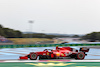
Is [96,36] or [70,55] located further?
[96,36]

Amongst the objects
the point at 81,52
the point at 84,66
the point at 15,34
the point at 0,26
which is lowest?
the point at 84,66

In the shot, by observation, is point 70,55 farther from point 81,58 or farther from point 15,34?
point 15,34

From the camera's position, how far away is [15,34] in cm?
6794

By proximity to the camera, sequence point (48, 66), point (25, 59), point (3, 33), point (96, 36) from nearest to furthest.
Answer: point (48, 66), point (25, 59), point (3, 33), point (96, 36)

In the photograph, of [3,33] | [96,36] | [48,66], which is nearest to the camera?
[48,66]

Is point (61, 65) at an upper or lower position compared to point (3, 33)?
lower

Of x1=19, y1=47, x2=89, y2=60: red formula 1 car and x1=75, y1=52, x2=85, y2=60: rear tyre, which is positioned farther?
x1=75, y1=52, x2=85, y2=60: rear tyre

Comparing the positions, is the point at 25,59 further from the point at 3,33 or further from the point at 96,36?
the point at 96,36

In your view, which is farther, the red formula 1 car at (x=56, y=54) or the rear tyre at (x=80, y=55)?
the rear tyre at (x=80, y=55)

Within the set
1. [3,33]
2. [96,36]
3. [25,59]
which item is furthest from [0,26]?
[25,59]

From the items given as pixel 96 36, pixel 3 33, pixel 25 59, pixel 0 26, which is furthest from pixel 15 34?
pixel 25 59

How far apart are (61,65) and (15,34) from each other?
6157cm

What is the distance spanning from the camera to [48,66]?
320 inches

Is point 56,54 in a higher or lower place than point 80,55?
higher
